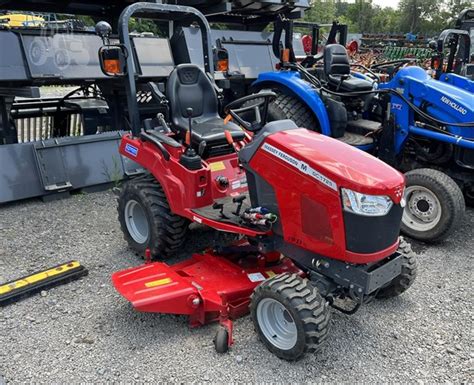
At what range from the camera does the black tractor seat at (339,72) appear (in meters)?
4.91

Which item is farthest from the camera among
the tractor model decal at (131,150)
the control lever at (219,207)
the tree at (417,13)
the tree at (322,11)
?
the tree at (417,13)

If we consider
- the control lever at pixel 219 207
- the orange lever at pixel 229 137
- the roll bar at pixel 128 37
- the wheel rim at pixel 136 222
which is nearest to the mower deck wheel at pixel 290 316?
the control lever at pixel 219 207

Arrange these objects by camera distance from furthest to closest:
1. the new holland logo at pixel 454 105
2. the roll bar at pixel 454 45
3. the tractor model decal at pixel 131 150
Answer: the roll bar at pixel 454 45 → the new holland logo at pixel 454 105 → the tractor model decal at pixel 131 150

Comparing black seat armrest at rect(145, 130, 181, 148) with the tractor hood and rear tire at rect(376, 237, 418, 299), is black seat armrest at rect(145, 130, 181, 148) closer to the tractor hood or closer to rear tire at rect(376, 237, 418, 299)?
the tractor hood

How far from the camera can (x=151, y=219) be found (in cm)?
324

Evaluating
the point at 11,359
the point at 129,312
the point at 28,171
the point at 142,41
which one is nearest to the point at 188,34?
the point at 142,41

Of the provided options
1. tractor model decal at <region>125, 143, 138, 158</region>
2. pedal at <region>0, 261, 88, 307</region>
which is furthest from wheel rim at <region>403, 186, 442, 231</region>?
pedal at <region>0, 261, 88, 307</region>

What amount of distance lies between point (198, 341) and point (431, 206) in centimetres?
236

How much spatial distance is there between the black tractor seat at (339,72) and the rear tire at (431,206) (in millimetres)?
1385

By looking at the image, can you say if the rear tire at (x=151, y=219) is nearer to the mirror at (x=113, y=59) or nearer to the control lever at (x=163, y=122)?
the control lever at (x=163, y=122)

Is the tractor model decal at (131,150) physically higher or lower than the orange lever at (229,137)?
lower

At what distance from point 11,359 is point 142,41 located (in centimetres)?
391

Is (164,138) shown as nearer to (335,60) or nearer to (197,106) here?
(197,106)

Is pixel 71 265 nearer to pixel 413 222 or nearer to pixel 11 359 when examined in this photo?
pixel 11 359
